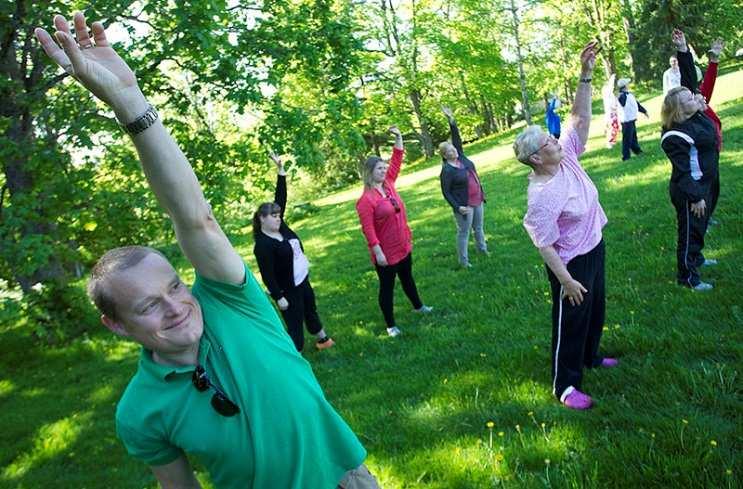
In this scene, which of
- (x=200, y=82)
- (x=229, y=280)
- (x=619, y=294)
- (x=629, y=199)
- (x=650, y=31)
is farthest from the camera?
(x=650, y=31)

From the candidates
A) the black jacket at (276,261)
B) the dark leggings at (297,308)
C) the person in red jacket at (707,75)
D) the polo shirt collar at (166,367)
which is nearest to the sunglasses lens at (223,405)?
the polo shirt collar at (166,367)

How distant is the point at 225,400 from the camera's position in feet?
5.79

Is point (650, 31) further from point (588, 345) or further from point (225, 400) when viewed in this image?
point (225, 400)

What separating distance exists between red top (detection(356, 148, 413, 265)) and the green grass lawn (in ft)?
3.23

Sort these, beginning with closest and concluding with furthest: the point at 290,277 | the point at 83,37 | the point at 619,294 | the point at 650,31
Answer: the point at 83,37 < the point at 619,294 < the point at 290,277 < the point at 650,31

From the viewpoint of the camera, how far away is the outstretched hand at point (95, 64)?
1.52 m

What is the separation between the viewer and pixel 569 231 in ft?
12.6

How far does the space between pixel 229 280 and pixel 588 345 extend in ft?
11.1

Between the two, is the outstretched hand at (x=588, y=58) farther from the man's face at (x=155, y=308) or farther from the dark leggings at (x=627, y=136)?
the dark leggings at (x=627, y=136)

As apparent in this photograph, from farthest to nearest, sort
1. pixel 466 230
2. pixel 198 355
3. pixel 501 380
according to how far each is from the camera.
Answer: pixel 466 230 → pixel 501 380 → pixel 198 355

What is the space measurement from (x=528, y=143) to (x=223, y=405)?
9.21ft

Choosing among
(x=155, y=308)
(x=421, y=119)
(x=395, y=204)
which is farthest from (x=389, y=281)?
(x=421, y=119)

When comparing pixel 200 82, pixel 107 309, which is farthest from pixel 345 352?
pixel 107 309

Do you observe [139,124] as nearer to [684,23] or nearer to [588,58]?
[588,58]
